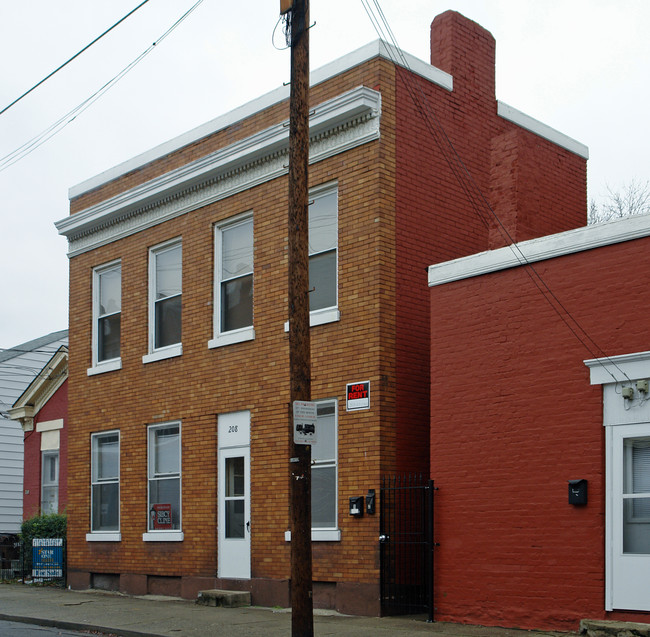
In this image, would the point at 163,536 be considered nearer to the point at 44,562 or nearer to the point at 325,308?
the point at 44,562

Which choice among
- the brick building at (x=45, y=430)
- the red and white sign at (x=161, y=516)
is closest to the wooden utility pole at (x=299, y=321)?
the red and white sign at (x=161, y=516)

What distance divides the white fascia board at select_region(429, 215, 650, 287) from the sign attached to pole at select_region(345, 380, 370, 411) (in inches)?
71.9

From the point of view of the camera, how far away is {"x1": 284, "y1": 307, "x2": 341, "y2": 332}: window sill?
15144mm

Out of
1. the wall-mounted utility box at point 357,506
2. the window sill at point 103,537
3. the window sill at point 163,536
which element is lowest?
the window sill at point 103,537

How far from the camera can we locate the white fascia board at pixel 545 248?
11555mm

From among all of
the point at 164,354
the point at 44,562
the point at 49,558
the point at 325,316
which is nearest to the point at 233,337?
the point at 164,354

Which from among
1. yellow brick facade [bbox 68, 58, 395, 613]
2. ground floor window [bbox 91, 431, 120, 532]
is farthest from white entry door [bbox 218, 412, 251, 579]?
ground floor window [bbox 91, 431, 120, 532]

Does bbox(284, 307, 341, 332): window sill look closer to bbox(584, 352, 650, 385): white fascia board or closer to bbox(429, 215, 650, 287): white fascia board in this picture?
bbox(429, 215, 650, 287): white fascia board

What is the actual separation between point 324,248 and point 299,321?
480 cm

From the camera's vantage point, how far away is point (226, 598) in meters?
15.8

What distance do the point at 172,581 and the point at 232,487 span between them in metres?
2.38

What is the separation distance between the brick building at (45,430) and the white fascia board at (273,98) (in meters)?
5.92

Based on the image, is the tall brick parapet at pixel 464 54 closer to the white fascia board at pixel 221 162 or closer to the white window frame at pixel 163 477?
the white fascia board at pixel 221 162

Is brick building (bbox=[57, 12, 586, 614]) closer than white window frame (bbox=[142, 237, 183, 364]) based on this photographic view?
Yes
